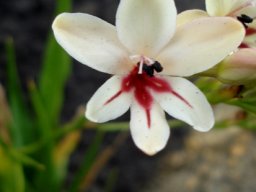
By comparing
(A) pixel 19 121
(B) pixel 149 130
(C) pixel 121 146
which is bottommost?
(C) pixel 121 146

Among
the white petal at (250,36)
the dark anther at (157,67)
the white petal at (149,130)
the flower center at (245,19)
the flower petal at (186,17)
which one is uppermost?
the flower petal at (186,17)

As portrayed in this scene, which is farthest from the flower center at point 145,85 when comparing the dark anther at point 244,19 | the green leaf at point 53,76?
the green leaf at point 53,76

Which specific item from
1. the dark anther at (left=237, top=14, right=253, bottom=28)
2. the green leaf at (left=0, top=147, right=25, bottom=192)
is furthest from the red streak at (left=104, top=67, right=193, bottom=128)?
the green leaf at (left=0, top=147, right=25, bottom=192)

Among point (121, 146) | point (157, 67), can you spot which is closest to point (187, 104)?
point (157, 67)

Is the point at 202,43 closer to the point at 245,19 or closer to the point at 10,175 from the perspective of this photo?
the point at 245,19

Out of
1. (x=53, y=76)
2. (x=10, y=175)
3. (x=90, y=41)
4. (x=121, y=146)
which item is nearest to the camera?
(x=90, y=41)

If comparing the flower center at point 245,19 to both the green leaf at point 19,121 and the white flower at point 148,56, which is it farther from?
Answer: the green leaf at point 19,121

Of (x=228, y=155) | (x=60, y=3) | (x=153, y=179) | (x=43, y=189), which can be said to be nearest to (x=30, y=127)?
(x=43, y=189)
